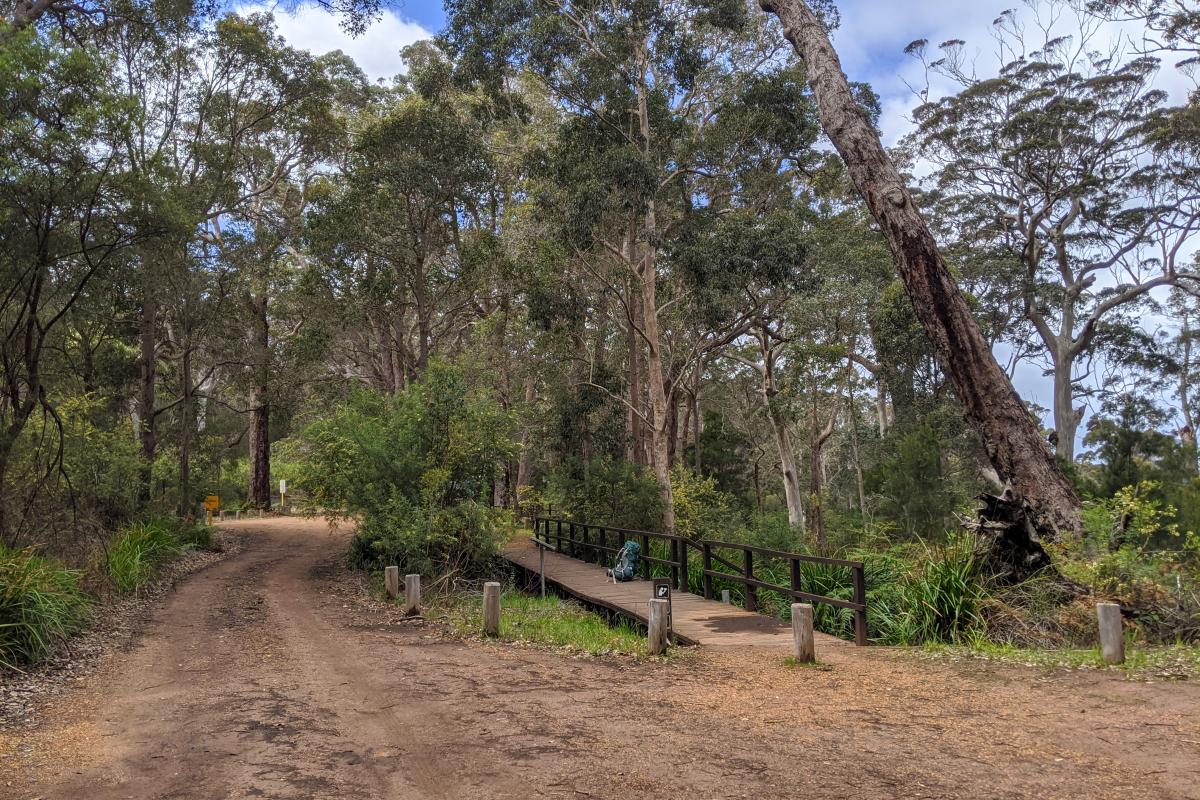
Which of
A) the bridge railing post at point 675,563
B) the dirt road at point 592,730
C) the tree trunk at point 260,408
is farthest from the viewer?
the tree trunk at point 260,408

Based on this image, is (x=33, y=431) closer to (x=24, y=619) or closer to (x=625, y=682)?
(x=24, y=619)

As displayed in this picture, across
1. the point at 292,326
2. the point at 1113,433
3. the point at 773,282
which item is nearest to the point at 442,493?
the point at 773,282

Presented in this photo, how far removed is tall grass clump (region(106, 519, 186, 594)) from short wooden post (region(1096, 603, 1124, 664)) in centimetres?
1334

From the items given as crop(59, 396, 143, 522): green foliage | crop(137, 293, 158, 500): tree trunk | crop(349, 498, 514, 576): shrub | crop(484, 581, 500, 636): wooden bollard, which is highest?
crop(137, 293, 158, 500): tree trunk

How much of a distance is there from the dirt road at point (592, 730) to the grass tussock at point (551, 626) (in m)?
0.63

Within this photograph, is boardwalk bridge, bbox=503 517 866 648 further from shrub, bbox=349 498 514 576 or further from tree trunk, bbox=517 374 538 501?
tree trunk, bbox=517 374 538 501

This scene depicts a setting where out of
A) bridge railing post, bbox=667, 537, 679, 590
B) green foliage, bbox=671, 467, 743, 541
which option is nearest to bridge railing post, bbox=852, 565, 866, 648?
bridge railing post, bbox=667, 537, 679, 590

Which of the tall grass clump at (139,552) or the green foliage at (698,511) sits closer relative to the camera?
the tall grass clump at (139,552)

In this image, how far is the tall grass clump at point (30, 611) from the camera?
7953mm

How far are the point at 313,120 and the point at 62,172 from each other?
1319cm

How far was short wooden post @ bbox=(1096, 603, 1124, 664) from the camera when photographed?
701 centimetres

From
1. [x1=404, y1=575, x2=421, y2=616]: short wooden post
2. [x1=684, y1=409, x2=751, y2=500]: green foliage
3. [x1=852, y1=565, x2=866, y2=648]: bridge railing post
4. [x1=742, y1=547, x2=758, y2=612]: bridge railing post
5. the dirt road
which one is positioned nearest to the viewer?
the dirt road

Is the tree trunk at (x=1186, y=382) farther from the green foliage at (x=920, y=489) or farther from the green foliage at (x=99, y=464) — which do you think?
the green foliage at (x=99, y=464)

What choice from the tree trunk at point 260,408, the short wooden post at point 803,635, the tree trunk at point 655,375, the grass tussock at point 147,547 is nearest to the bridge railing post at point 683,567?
the short wooden post at point 803,635
